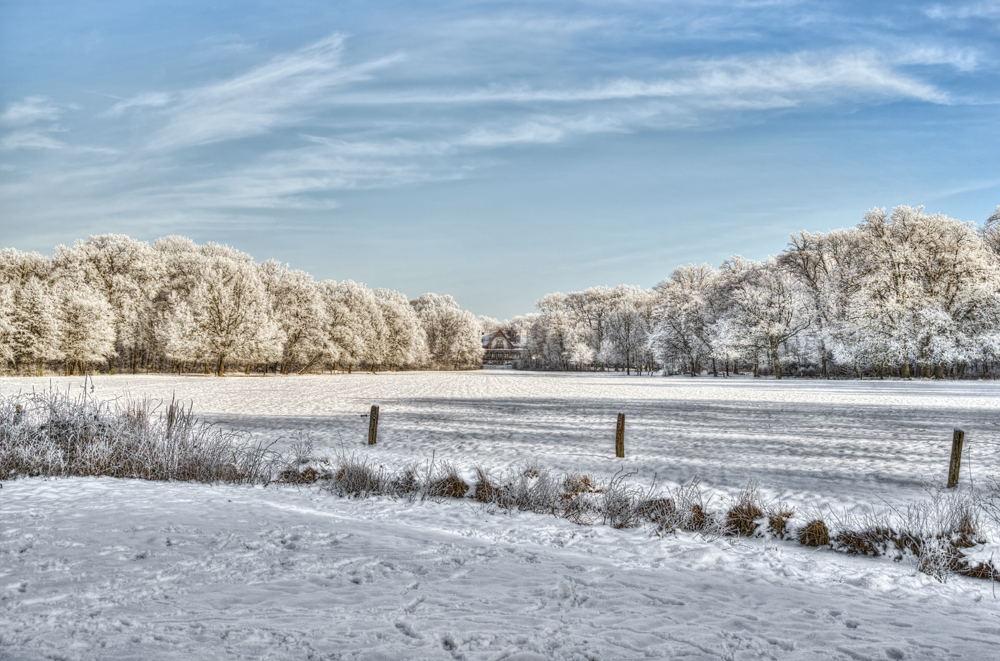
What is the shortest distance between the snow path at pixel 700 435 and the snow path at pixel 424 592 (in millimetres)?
2963

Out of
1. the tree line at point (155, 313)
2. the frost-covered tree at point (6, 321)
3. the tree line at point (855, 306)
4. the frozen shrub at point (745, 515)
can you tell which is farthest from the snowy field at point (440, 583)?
the frost-covered tree at point (6, 321)

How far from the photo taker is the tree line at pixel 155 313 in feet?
149

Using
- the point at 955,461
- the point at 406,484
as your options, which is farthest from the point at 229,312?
the point at 955,461

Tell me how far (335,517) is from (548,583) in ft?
11.7

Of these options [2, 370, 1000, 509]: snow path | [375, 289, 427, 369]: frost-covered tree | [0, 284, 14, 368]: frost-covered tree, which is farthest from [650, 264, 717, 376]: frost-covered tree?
[0, 284, 14, 368]: frost-covered tree

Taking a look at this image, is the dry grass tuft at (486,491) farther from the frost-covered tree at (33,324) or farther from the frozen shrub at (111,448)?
the frost-covered tree at (33,324)

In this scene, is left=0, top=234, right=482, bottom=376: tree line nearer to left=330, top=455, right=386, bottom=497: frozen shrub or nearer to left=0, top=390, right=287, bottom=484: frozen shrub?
left=0, top=390, right=287, bottom=484: frozen shrub

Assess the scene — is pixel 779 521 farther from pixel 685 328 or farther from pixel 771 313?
pixel 685 328

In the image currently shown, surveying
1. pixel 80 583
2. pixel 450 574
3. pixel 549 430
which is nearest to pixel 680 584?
pixel 450 574

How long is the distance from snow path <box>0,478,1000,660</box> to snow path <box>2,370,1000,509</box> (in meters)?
2.96

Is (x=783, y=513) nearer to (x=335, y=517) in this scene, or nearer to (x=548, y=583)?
(x=548, y=583)

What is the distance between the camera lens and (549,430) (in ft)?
55.8

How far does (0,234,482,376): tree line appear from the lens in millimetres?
45438

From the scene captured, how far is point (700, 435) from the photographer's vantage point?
16.0 metres
